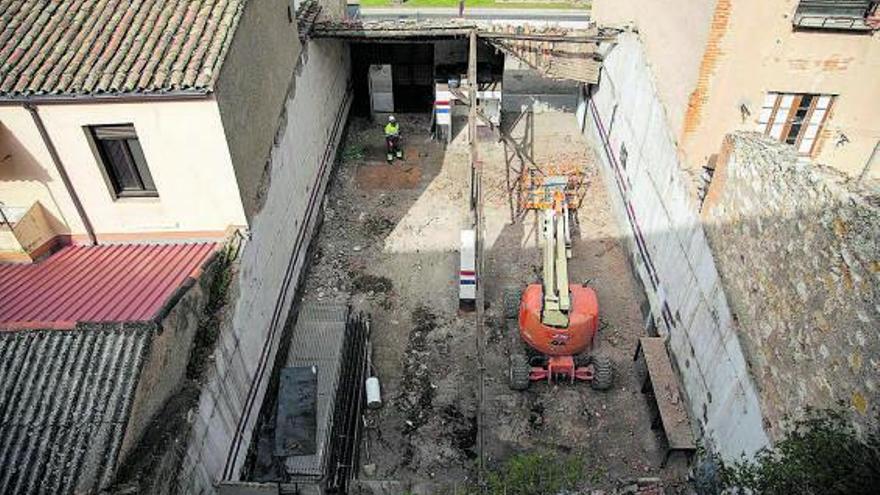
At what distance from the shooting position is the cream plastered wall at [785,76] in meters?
12.5

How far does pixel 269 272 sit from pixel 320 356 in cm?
232

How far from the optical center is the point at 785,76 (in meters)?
13.1

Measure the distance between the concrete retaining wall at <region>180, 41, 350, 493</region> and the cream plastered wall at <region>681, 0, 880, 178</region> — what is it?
9.80 meters

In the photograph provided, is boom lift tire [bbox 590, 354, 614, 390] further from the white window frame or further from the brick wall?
the white window frame

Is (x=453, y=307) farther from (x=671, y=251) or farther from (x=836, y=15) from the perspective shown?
(x=836, y=15)

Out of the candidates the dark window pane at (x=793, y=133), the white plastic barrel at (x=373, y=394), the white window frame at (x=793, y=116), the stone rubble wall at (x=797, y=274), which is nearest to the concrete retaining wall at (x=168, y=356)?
the white plastic barrel at (x=373, y=394)

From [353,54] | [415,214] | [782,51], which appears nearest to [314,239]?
[415,214]

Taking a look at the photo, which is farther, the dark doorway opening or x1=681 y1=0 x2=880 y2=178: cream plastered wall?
the dark doorway opening

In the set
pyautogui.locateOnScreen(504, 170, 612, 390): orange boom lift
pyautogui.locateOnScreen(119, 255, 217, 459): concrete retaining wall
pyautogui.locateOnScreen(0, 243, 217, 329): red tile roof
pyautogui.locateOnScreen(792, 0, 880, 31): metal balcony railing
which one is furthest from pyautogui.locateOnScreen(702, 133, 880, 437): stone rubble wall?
pyautogui.locateOnScreen(0, 243, 217, 329): red tile roof

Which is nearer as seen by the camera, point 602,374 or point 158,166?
point 158,166

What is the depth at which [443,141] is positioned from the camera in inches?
923

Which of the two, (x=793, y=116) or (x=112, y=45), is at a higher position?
(x=112, y=45)

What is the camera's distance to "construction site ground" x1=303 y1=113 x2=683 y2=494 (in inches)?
517

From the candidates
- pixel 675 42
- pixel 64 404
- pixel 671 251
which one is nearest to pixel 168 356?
pixel 64 404
